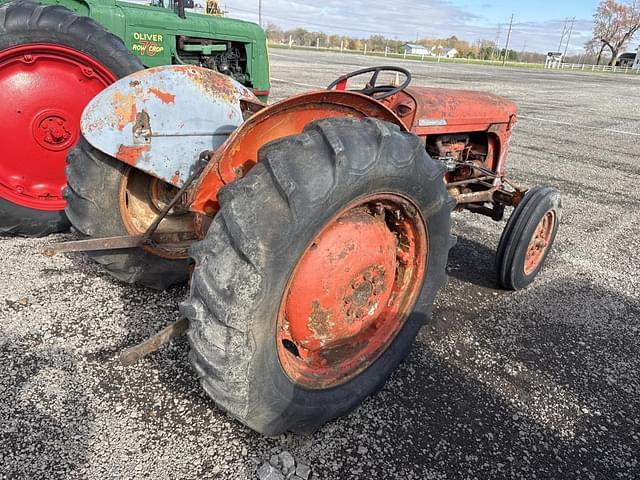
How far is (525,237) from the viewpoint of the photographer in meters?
3.05

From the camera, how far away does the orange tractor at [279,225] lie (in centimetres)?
152

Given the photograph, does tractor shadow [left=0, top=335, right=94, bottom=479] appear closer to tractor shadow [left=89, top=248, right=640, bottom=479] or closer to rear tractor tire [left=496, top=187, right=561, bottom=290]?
tractor shadow [left=89, top=248, right=640, bottom=479]

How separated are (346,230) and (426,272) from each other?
57cm

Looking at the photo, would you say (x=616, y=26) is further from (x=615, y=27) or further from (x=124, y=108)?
(x=124, y=108)

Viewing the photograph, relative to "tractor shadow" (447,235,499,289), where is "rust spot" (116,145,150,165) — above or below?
above

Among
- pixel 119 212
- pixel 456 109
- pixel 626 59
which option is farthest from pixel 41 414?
pixel 626 59

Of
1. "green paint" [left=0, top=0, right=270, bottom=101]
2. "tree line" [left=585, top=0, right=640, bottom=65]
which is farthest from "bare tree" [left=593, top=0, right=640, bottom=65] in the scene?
"green paint" [left=0, top=0, right=270, bottom=101]

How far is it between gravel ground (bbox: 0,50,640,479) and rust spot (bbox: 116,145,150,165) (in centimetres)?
89

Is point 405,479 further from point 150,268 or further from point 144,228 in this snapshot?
point 144,228

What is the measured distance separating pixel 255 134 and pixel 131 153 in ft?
2.66

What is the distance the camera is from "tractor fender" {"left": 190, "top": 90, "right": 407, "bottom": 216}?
1828 mm

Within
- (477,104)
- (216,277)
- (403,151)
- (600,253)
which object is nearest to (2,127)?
(216,277)

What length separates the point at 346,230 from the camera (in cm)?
188

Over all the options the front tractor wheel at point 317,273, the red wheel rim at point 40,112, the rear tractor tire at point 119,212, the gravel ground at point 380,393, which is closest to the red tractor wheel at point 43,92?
the red wheel rim at point 40,112
